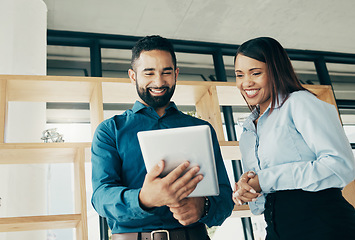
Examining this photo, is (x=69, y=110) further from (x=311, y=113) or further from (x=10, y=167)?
(x=311, y=113)

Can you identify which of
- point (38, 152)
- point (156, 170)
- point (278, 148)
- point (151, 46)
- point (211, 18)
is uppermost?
point (211, 18)

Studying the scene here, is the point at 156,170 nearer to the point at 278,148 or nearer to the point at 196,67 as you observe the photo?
the point at 278,148

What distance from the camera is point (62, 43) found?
3713 millimetres

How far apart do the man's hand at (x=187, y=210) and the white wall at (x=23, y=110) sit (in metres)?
1.60

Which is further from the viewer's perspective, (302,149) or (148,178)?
(302,149)

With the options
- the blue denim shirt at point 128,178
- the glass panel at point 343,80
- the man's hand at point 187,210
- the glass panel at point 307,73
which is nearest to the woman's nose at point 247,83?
the blue denim shirt at point 128,178

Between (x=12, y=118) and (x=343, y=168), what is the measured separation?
2146 millimetres

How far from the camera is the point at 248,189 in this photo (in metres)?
1.41

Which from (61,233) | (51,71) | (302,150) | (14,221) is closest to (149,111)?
(302,150)

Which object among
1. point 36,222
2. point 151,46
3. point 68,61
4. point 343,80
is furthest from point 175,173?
point 343,80

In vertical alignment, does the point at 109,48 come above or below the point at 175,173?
above

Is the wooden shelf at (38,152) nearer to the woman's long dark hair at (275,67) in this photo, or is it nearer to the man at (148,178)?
the man at (148,178)

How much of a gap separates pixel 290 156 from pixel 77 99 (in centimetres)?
181

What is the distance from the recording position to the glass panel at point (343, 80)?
5.08 metres
